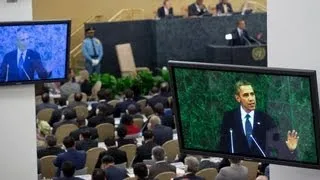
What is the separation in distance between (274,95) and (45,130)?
32.1 feet

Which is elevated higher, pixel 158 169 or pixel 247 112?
pixel 247 112

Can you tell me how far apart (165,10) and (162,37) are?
47.8 inches

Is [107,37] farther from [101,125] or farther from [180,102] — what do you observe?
[180,102]

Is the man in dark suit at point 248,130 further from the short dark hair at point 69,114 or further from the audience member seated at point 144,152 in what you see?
the short dark hair at point 69,114

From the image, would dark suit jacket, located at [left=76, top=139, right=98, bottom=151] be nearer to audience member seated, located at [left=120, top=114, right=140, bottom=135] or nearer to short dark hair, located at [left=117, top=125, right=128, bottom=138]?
short dark hair, located at [left=117, top=125, right=128, bottom=138]

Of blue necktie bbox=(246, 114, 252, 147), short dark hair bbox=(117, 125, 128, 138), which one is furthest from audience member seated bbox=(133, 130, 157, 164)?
blue necktie bbox=(246, 114, 252, 147)

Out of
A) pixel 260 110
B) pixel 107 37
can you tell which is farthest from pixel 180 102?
pixel 107 37

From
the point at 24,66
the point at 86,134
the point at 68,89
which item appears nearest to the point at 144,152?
the point at 86,134

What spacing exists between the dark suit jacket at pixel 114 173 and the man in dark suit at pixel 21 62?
7.16 ft

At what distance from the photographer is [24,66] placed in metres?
8.98

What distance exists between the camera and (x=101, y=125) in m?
15.0

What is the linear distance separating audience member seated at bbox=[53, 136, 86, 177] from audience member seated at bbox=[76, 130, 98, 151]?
1.02m

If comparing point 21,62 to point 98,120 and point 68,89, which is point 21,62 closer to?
point 98,120

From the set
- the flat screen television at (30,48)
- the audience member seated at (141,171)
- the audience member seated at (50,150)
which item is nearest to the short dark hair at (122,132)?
the audience member seated at (50,150)
